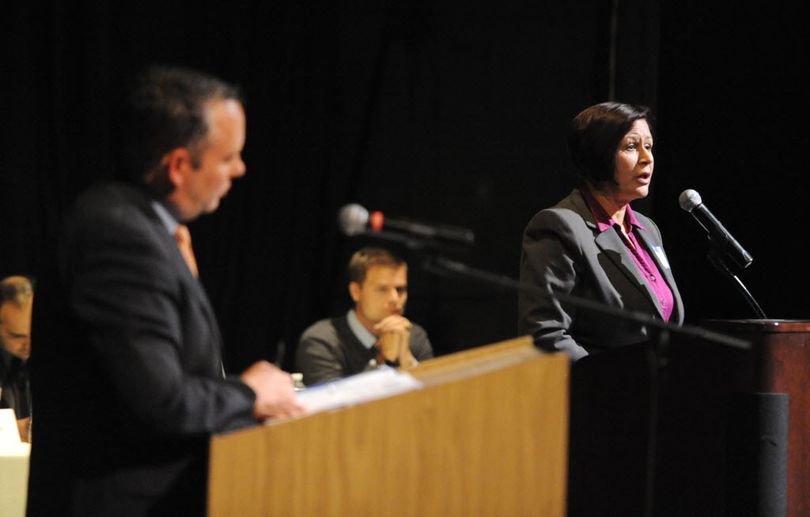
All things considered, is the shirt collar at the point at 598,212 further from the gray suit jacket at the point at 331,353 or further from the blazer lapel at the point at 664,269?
the gray suit jacket at the point at 331,353

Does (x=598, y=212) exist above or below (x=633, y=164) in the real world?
below

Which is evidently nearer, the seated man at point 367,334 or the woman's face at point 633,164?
the woman's face at point 633,164

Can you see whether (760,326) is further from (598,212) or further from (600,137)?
(600,137)

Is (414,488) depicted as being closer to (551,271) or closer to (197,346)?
(197,346)

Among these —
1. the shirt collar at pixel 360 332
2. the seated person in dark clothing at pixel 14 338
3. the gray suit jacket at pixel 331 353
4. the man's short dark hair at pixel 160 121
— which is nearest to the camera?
the man's short dark hair at pixel 160 121

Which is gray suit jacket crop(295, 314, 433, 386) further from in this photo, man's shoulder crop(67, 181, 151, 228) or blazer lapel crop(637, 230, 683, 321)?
man's shoulder crop(67, 181, 151, 228)

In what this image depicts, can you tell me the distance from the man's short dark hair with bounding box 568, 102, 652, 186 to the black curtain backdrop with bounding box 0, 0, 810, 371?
188 cm

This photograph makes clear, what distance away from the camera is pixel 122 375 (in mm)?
1791

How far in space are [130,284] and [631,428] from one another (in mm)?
1437

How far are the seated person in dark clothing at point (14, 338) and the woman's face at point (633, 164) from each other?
238cm

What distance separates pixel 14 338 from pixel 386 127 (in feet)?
7.94

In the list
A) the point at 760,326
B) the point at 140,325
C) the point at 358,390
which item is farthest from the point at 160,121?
the point at 760,326

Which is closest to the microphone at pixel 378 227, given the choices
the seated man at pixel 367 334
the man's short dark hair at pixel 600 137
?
the man's short dark hair at pixel 600 137

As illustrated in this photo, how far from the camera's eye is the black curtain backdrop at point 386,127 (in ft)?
17.3
